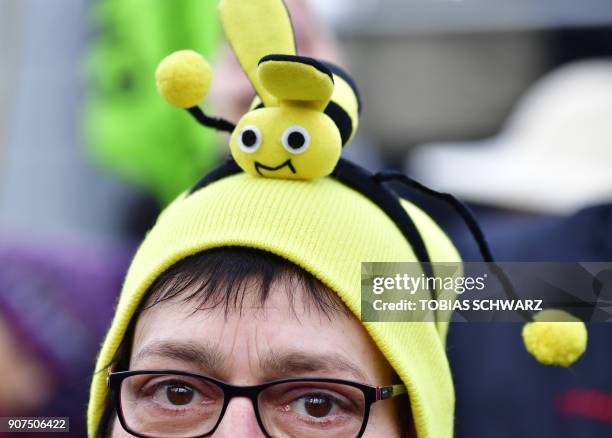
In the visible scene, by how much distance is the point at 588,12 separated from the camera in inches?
207

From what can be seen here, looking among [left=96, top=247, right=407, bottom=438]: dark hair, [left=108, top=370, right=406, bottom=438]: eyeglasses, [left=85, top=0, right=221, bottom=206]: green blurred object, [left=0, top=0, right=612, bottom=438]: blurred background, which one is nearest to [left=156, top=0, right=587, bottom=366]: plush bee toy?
[left=96, top=247, right=407, bottom=438]: dark hair

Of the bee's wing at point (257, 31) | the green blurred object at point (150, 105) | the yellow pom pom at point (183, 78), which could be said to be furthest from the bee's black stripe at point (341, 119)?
the green blurred object at point (150, 105)

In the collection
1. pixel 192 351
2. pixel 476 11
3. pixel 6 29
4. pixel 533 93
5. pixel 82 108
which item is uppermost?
pixel 476 11

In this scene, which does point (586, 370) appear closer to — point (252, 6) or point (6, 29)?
point (252, 6)

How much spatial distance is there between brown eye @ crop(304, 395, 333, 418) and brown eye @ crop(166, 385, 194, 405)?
0.20 metres

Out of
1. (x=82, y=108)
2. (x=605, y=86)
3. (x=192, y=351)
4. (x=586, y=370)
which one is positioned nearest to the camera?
(x=192, y=351)

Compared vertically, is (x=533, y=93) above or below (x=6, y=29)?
above

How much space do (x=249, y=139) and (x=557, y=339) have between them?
65 cm

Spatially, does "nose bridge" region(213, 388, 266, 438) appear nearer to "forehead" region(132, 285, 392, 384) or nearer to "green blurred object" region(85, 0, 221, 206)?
"forehead" region(132, 285, 392, 384)

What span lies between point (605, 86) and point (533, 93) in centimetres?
106

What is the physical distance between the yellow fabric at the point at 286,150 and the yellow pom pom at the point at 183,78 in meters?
0.11

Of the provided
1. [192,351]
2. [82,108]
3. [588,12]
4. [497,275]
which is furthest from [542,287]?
[588,12]

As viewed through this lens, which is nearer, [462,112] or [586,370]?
[586,370]

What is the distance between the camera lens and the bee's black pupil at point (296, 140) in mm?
1551
